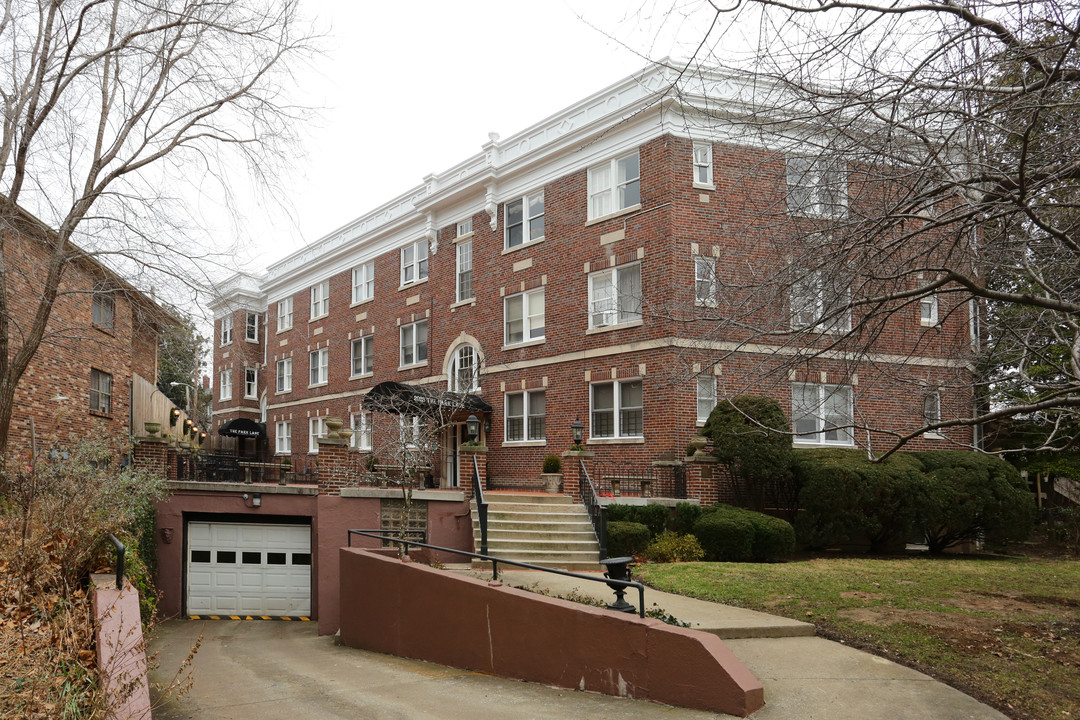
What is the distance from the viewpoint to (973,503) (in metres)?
17.5

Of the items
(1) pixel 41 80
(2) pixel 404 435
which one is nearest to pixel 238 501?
(2) pixel 404 435

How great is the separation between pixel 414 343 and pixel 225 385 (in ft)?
59.6

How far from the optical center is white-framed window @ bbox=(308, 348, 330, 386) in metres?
34.3

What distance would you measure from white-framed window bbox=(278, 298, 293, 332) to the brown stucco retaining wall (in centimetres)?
2734

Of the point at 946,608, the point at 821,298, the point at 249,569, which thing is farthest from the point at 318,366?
the point at 821,298

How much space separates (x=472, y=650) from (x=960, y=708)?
5.02m

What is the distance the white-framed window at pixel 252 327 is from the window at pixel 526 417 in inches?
884

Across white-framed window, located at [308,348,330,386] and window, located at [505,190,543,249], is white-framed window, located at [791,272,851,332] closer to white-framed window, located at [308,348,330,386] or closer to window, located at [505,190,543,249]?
window, located at [505,190,543,249]

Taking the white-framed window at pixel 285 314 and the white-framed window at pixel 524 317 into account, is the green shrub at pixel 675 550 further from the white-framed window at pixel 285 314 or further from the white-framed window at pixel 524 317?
the white-framed window at pixel 285 314

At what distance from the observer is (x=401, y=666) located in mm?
10352

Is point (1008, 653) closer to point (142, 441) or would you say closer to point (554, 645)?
point (554, 645)

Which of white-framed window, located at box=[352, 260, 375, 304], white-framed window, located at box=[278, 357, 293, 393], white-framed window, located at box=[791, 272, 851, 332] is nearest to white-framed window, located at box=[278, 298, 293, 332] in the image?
white-framed window, located at box=[278, 357, 293, 393]

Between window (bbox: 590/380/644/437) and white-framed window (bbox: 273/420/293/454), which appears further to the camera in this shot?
white-framed window (bbox: 273/420/293/454)

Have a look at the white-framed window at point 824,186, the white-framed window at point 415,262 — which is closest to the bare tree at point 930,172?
the white-framed window at point 824,186
